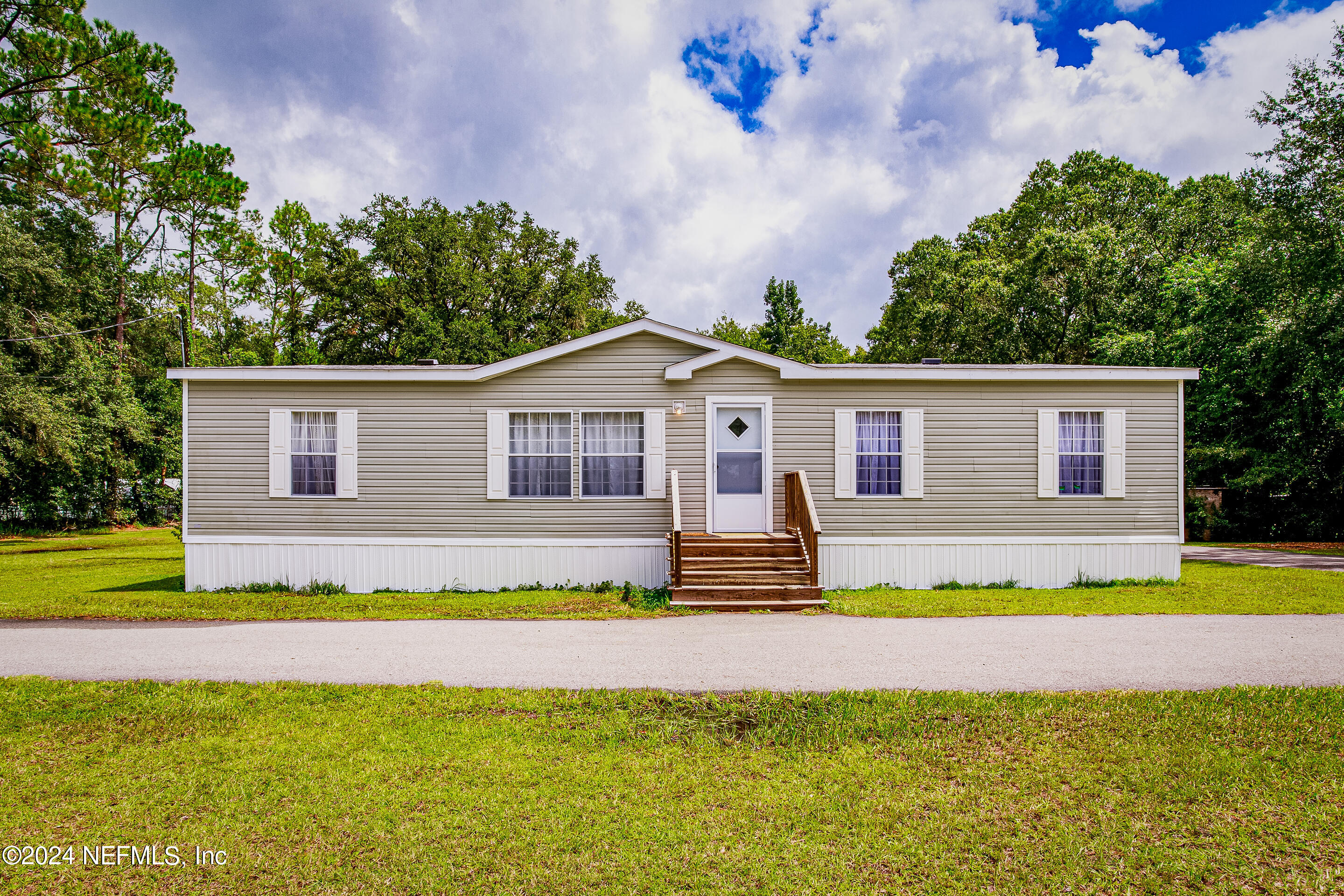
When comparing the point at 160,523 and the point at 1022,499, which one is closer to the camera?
the point at 1022,499

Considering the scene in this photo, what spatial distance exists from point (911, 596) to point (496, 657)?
20.6 ft

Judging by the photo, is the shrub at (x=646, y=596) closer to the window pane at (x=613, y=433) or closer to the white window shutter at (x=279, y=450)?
the window pane at (x=613, y=433)

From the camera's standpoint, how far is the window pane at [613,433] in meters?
11.3

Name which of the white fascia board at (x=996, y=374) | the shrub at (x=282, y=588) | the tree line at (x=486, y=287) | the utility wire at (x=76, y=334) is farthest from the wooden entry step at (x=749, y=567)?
the utility wire at (x=76, y=334)

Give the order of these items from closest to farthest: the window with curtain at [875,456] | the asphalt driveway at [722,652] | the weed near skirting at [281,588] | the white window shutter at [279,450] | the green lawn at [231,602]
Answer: the asphalt driveway at [722,652]
the green lawn at [231,602]
the weed near skirting at [281,588]
the white window shutter at [279,450]
the window with curtain at [875,456]

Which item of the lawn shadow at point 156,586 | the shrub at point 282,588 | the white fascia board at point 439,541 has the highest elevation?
the white fascia board at point 439,541

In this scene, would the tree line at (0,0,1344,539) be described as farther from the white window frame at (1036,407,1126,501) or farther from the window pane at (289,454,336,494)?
the window pane at (289,454,336,494)

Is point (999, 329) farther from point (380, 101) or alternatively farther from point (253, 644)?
point (253, 644)

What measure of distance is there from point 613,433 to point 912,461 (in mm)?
4841

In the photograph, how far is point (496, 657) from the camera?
6.57m

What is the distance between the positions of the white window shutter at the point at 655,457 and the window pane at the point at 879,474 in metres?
3.18

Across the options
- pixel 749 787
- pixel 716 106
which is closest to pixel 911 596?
pixel 749 787

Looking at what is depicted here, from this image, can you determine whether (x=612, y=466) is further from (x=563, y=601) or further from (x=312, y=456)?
(x=312, y=456)

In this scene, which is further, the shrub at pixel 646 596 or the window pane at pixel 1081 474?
the window pane at pixel 1081 474
